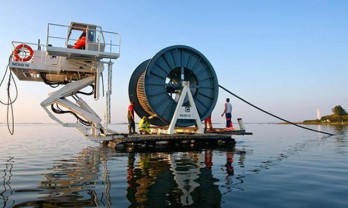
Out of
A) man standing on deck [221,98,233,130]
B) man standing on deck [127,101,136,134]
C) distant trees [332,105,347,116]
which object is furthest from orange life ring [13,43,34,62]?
distant trees [332,105,347,116]

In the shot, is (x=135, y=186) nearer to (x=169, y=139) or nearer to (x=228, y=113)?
(x=169, y=139)

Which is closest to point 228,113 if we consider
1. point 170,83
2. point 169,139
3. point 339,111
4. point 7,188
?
point 170,83

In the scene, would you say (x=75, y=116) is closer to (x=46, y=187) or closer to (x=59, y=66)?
(x=59, y=66)

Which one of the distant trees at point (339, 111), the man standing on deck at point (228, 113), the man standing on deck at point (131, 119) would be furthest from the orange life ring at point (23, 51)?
the distant trees at point (339, 111)

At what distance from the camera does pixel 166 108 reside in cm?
1720

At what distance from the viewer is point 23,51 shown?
14438 mm

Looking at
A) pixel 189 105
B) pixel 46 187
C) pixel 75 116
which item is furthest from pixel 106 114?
pixel 46 187

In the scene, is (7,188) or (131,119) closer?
(7,188)

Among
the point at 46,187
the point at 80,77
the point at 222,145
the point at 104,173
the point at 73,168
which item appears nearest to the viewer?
the point at 46,187

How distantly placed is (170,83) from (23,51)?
772cm

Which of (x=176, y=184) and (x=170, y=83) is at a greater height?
(x=170, y=83)

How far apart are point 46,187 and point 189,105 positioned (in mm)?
11126

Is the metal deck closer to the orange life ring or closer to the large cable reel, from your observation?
the large cable reel

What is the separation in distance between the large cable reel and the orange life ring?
5598mm
